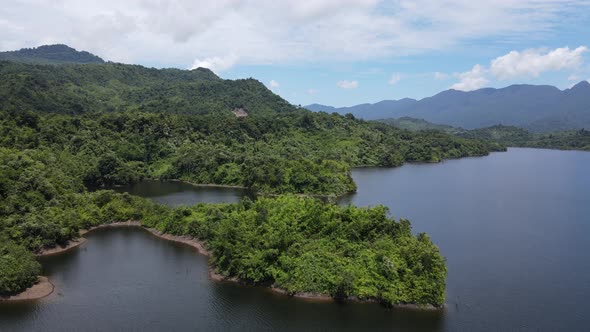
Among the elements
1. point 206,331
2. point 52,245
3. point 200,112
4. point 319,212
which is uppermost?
point 200,112

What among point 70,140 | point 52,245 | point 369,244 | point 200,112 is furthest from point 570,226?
point 200,112

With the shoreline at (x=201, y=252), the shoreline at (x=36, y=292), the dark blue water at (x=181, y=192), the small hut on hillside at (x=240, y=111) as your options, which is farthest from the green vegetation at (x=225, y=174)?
the dark blue water at (x=181, y=192)

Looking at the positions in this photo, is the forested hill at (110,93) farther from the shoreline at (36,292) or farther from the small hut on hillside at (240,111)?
the shoreline at (36,292)

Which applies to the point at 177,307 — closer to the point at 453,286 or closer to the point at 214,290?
the point at 214,290

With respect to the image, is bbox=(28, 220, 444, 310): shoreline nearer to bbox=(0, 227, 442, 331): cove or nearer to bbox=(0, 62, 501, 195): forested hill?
bbox=(0, 227, 442, 331): cove

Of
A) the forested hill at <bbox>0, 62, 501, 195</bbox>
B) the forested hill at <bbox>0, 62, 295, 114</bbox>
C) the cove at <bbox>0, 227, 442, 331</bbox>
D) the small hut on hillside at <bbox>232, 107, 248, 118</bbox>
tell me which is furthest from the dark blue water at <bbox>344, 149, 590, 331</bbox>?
the forested hill at <bbox>0, 62, 295, 114</bbox>

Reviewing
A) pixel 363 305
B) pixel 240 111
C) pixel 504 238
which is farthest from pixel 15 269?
pixel 240 111
